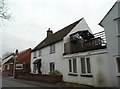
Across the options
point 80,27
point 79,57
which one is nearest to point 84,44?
point 79,57

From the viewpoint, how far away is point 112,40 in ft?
53.6

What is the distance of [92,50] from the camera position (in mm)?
18344

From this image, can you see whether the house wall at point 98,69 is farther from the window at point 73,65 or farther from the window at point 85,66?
the window at point 73,65

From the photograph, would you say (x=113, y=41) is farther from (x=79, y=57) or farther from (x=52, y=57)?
(x=52, y=57)

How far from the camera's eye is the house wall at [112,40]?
1583cm

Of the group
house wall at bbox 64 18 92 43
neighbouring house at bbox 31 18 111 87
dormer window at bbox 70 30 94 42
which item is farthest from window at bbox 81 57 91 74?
house wall at bbox 64 18 92 43

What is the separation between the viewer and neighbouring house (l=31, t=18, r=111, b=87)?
17422 millimetres

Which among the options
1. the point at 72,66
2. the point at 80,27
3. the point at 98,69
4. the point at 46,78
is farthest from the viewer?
the point at 80,27

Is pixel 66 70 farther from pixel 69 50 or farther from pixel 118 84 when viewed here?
pixel 118 84

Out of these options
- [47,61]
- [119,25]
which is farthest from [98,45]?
[47,61]

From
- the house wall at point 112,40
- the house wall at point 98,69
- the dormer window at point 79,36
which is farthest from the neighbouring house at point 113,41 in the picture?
the dormer window at point 79,36

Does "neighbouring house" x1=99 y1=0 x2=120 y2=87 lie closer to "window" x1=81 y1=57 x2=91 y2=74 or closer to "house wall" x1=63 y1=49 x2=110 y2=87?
"house wall" x1=63 y1=49 x2=110 y2=87

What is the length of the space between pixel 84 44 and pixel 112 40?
4.71 m

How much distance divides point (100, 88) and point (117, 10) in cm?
750
